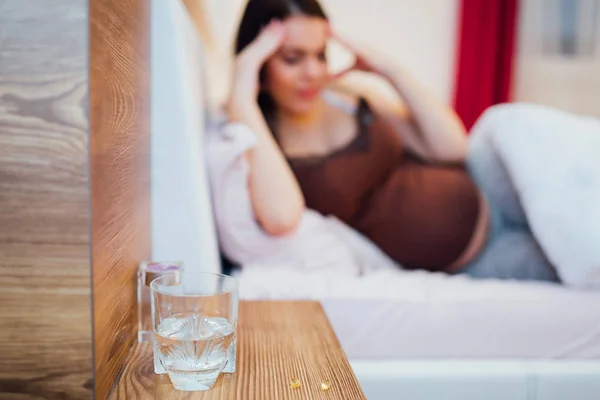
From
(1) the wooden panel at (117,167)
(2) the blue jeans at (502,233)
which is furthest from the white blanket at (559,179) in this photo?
(1) the wooden panel at (117,167)

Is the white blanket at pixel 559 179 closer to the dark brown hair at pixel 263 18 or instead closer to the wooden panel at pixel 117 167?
the dark brown hair at pixel 263 18

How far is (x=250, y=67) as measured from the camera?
53.8 inches

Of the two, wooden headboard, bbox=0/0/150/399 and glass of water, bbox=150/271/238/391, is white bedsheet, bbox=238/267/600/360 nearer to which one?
glass of water, bbox=150/271/238/391

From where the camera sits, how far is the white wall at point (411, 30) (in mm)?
1767

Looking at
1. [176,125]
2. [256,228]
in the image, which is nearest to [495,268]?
[256,228]

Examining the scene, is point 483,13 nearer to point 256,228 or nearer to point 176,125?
point 256,228

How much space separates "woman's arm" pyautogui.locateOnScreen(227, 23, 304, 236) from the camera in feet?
4.12

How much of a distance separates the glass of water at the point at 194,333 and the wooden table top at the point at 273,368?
2 centimetres

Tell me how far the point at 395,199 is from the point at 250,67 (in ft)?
1.72

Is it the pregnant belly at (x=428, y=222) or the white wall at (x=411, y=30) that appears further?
the white wall at (x=411, y=30)

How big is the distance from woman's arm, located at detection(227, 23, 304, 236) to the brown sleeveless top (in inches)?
4.0

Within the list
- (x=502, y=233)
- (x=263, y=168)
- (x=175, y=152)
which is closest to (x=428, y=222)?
(x=502, y=233)

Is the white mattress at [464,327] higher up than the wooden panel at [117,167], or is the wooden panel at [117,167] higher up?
the wooden panel at [117,167]

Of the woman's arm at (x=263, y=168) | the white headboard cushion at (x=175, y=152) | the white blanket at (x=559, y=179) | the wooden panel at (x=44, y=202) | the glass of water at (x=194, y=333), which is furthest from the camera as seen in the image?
the woman's arm at (x=263, y=168)
